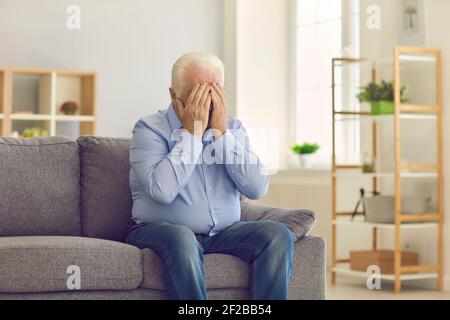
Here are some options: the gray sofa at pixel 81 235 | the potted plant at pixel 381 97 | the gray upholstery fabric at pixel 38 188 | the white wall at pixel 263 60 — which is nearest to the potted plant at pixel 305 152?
the white wall at pixel 263 60

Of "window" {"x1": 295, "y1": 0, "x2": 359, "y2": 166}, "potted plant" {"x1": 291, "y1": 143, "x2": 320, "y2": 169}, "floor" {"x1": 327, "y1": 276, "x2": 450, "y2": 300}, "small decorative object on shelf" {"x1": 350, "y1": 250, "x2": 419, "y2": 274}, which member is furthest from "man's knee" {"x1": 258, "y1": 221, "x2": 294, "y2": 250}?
"potted plant" {"x1": 291, "y1": 143, "x2": 320, "y2": 169}

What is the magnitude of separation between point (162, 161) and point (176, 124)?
22cm

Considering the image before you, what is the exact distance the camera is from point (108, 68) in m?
7.01

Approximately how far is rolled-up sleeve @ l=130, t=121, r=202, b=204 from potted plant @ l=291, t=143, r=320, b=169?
3.65m

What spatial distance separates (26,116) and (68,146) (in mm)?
3008

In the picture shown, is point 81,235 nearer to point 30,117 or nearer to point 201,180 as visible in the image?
point 201,180

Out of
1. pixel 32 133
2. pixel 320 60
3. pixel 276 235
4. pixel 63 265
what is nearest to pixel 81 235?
pixel 63 265

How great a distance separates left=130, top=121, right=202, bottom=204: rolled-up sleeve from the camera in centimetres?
288

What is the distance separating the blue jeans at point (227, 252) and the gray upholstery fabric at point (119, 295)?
88 millimetres

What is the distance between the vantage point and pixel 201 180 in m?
3.04

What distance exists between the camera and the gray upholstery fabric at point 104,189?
11.1ft

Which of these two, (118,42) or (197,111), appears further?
(118,42)

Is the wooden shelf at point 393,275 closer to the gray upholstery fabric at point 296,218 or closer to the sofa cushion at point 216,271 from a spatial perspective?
the gray upholstery fabric at point 296,218
